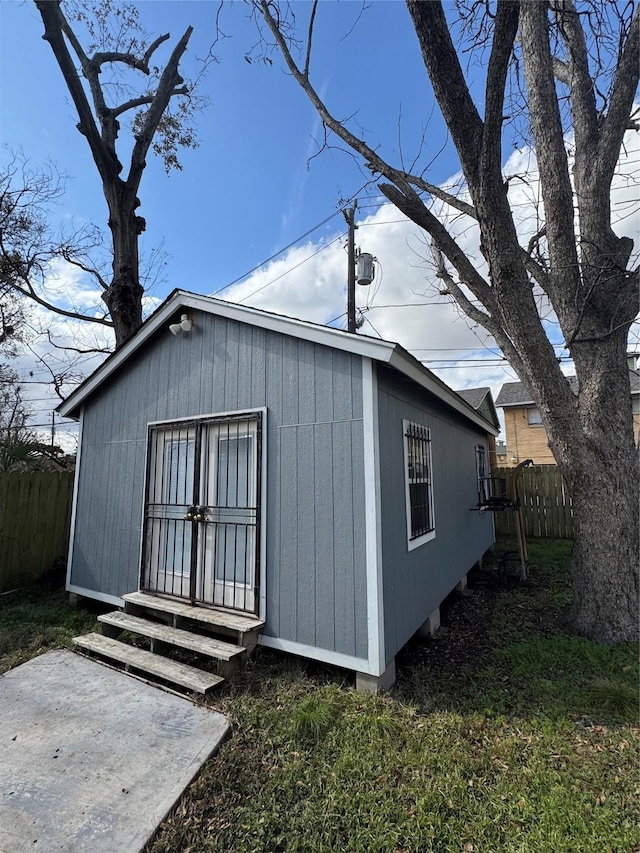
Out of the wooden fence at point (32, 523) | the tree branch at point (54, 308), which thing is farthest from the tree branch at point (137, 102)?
the wooden fence at point (32, 523)

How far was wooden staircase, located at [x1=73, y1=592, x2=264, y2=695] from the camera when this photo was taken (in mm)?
3281

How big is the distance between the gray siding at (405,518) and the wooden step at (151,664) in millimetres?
1405

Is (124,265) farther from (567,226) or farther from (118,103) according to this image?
(567,226)

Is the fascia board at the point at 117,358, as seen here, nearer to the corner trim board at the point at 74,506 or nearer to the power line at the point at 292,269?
the corner trim board at the point at 74,506

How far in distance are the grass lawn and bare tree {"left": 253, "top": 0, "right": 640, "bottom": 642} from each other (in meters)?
1.09

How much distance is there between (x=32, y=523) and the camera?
617cm

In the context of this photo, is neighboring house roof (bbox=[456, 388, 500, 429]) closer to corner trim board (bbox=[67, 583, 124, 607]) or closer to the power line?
the power line

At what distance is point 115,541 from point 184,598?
1337 millimetres

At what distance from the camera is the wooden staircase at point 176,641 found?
328 centimetres

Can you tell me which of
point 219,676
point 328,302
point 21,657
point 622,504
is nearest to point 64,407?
point 21,657

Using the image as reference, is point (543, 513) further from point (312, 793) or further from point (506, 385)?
point (506, 385)

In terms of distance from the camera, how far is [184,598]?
13.7 ft

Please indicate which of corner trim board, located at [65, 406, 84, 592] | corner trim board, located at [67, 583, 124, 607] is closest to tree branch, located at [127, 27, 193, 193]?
corner trim board, located at [65, 406, 84, 592]

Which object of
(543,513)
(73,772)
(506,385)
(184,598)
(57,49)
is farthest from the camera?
(506,385)
